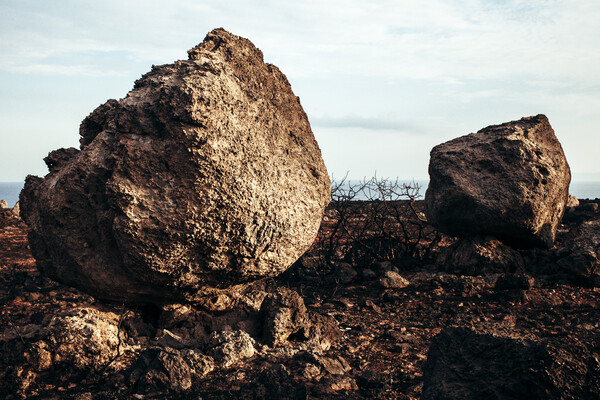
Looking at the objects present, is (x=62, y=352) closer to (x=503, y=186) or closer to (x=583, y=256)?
(x=503, y=186)

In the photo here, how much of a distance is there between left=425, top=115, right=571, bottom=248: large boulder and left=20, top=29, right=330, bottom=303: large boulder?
3.90m

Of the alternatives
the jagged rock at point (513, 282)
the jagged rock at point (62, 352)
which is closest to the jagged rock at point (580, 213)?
the jagged rock at point (513, 282)

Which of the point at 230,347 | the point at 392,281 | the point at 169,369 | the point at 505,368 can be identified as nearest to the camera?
the point at 505,368

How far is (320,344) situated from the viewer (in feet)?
17.7

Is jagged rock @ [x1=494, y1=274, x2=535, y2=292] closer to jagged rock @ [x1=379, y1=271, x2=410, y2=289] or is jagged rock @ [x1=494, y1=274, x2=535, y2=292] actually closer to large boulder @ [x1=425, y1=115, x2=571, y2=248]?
large boulder @ [x1=425, y1=115, x2=571, y2=248]

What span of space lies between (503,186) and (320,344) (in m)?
4.72

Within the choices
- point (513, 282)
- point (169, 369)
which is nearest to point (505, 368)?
point (169, 369)

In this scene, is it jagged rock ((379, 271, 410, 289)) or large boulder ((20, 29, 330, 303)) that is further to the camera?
jagged rock ((379, 271, 410, 289))

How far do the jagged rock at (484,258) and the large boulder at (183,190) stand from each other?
4219mm

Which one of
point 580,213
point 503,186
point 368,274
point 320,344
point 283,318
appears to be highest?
point 503,186

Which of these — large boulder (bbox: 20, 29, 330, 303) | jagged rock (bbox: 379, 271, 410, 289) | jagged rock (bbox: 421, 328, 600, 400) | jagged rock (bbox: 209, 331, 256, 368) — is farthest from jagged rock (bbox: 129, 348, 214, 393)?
jagged rock (bbox: 379, 271, 410, 289)

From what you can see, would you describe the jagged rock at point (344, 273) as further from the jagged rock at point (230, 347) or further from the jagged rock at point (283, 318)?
the jagged rock at point (230, 347)

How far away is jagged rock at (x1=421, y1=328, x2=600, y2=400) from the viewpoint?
282cm

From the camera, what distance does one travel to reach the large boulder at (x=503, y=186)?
8336 mm
